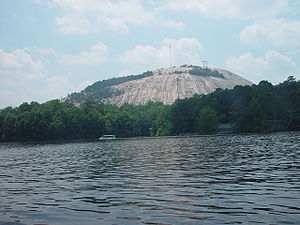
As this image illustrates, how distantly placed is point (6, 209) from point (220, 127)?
580 feet

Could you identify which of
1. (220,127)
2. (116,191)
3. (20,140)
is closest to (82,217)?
(116,191)

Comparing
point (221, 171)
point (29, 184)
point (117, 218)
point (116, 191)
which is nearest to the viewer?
A: point (117, 218)

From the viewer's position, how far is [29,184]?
87.0ft

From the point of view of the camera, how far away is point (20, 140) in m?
197

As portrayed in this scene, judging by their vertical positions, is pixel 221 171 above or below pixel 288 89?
below

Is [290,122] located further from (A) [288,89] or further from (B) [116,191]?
(B) [116,191]

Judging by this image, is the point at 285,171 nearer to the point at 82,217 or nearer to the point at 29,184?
the point at 82,217

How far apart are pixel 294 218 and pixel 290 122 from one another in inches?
6334

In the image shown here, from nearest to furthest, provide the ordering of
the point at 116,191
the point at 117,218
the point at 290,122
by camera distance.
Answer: the point at 117,218, the point at 116,191, the point at 290,122

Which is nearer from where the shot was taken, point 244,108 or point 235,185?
point 235,185

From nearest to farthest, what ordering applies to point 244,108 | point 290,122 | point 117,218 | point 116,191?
1. point 117,218
2. point 116,191
3. point 290,122
4. point 244,108

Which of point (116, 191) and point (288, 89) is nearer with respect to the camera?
point (116, 191)

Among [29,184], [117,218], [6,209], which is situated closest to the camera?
[117,218]

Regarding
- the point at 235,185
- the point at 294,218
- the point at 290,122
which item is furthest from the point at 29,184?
the point at 290,122
